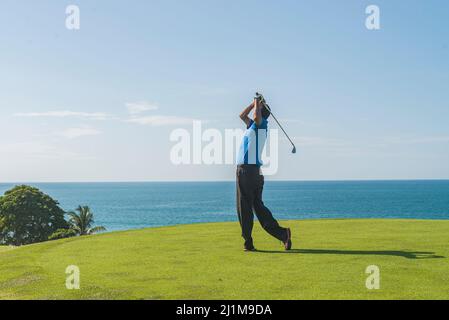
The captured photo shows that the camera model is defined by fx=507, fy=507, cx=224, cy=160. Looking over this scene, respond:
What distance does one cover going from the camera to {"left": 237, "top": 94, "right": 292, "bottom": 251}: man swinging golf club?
39.2 ft

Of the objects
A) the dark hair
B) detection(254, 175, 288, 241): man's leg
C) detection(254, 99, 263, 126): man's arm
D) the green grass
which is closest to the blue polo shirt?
detection(254, 99, 263, 126): man's arm

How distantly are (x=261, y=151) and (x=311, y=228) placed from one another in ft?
19.2

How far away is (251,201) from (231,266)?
9.63ft

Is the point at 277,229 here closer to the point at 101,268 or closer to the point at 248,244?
the point at 248,244

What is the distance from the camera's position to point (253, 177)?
1198cm

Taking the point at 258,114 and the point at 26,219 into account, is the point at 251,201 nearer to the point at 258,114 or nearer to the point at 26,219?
the point at 258,114

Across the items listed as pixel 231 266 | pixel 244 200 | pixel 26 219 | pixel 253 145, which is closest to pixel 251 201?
pixel 244 200

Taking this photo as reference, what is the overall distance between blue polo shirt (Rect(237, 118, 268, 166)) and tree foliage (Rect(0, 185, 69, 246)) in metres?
43.6

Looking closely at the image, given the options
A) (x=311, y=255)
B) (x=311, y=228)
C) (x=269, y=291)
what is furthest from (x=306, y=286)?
(x=311, y=228)

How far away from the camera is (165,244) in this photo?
42.9ft

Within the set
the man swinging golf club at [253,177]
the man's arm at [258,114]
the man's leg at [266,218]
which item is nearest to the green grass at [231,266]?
the man's leg at [266,218]

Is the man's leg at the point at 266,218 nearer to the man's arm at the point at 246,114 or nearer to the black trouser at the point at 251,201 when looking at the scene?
the black trouser at the point at 251,201
